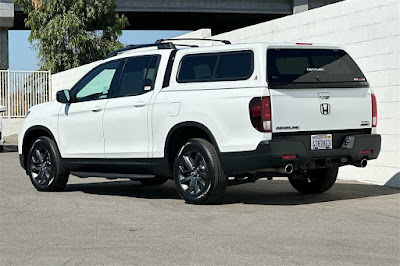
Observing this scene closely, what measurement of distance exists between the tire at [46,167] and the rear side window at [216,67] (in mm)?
2588

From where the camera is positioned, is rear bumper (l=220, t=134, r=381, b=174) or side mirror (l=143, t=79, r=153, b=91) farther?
side mirror (l=143, t=79, r=153, b=91)

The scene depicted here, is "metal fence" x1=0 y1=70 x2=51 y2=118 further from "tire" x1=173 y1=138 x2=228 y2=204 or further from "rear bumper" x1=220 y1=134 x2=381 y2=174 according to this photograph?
"rear bumper" x1=220 y1=134 x2=381 y2=174

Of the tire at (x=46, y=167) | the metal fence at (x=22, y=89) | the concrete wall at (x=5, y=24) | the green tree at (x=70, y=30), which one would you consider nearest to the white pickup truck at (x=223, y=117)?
the tire at (x=46, y=167)

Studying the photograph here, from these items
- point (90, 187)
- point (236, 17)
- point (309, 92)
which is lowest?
point (90, 187)

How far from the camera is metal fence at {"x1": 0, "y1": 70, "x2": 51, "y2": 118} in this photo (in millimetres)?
36938

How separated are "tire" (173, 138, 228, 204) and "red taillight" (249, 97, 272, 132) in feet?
2.56

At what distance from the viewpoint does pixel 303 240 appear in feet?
25.2

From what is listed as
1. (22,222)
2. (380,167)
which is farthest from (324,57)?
(22,222)

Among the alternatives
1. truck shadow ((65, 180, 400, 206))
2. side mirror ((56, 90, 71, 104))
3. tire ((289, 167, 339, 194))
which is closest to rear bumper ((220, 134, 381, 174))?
truck shadow ((65, 180, 400, 206))

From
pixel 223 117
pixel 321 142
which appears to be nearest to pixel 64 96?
pixel 223 117

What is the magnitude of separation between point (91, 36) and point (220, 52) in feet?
111

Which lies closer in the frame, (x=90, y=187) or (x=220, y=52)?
(x=220, y=52)

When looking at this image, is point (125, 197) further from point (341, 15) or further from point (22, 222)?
point (341, 15)

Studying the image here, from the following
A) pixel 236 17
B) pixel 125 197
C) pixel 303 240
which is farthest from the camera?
pixel 236 17
